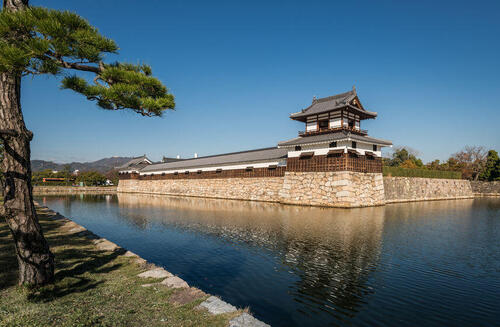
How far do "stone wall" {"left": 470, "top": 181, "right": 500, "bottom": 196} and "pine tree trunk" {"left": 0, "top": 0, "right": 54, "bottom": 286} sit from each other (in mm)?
57087

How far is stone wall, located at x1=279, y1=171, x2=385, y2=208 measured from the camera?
21.4m

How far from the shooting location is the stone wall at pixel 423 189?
28.6 meters

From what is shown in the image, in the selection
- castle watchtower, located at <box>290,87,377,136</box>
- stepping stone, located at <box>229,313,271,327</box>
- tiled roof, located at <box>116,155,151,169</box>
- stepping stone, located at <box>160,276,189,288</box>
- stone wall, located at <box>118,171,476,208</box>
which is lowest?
stepping stone, located at <box>160,276,189,288</box>

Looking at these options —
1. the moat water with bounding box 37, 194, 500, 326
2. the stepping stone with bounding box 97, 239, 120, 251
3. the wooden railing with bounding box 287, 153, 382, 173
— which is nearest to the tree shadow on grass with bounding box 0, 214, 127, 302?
the stepping stone with bounding box 97, 239, 120, 251

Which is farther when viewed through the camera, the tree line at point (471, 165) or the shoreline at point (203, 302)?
the tree line at point (471, 165)

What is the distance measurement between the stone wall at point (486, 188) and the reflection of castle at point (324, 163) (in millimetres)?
31817

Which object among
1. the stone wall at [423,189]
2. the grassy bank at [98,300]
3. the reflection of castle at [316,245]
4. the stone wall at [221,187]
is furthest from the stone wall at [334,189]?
the grassy bank at [98,300]

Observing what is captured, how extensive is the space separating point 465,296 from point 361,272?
212 cm

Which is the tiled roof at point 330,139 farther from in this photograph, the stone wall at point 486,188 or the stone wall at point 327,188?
the stone wall at point 486,188

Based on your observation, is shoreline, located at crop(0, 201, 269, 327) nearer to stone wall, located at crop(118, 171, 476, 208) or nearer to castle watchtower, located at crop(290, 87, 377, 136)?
stone wall, located at crop(118, 171, 476, 208)

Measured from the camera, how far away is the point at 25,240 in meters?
4.89

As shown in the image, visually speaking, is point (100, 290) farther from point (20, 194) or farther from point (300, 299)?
point (300, 299)

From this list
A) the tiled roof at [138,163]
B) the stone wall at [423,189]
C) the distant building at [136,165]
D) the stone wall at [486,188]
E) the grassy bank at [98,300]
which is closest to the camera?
the grassy bank at [98,300]

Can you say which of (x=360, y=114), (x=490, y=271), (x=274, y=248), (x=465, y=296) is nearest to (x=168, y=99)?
(x=274, y=248)
